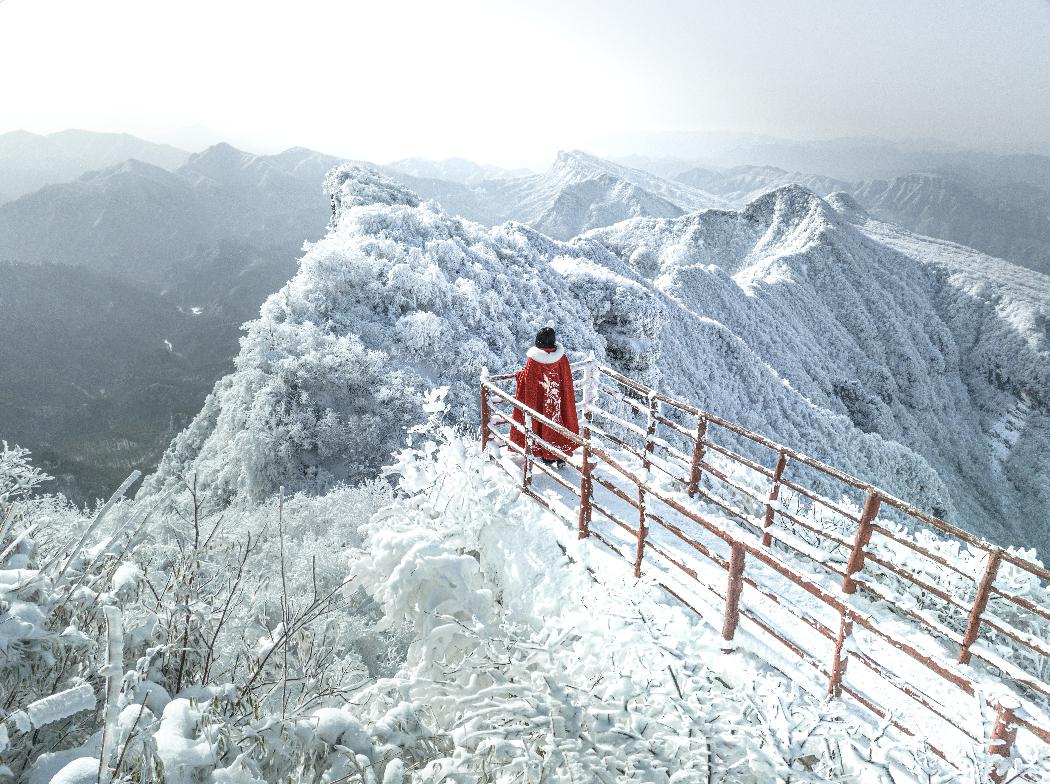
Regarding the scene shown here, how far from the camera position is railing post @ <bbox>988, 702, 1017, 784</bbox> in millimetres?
2686

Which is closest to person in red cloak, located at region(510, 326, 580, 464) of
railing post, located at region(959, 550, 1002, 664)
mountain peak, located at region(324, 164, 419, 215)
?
railing post, located at region(959, 550, 1002, 664)

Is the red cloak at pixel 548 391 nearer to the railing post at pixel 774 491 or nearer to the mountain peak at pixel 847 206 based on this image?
the railing post at pixel 774 491

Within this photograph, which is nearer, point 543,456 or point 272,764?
point 272,764

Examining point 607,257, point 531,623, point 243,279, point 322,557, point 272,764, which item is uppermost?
point 272,764

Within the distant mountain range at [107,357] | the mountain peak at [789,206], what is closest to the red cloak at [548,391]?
the distant mountain range at [107,357]

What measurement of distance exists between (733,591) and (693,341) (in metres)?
34.3

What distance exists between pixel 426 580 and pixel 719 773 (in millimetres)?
2700

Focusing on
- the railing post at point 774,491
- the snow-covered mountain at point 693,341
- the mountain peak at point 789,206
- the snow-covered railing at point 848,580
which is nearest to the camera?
the snow-covered railing at point 848,580

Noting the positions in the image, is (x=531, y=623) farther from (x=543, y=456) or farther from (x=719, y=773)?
(x=543, y=456)

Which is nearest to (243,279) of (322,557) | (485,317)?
(485,317)

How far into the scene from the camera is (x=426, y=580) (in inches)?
180

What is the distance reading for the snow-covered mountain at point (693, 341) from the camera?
15539mm

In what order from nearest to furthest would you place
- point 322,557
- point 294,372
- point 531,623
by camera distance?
point 531,623 < point 322,557 < point 294,372

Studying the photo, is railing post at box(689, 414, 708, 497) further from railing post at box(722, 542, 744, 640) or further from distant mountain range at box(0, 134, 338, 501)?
distant mountain range at box(0, 134, 338, 501)
